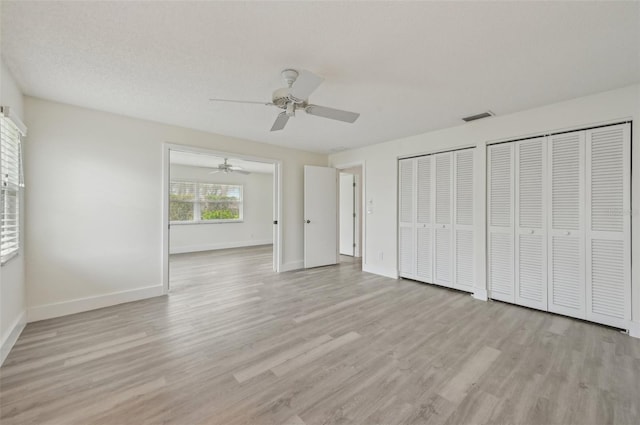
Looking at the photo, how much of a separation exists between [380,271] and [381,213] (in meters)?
1.05

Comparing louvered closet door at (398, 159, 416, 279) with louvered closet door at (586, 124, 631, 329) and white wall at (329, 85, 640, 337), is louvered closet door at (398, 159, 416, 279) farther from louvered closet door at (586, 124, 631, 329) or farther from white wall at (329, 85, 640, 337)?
louvered closet door at (586, 124, 631, 329)

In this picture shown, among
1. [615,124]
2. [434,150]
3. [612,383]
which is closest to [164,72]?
[434,150]

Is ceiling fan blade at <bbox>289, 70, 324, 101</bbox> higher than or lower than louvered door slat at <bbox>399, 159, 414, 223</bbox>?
higher

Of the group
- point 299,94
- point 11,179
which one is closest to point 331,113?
point 299,94

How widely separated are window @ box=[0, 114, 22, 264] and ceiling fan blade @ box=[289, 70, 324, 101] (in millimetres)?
2317

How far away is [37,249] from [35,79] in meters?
1.74

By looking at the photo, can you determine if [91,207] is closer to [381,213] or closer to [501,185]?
[381,213]

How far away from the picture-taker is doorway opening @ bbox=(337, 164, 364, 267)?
6.50 m

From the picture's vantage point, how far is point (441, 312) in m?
3.08

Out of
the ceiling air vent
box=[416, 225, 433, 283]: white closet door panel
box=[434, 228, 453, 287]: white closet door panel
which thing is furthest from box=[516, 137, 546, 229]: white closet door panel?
box=[416, 225, 433, 283]: white closet door panel

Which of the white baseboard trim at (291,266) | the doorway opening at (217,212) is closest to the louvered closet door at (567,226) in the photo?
the white baseboard trim at (291,266)

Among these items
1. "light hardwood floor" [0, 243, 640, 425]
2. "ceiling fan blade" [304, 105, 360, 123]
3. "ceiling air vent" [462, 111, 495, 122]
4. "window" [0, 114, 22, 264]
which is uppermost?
"ceiling air vent" [462, 111, 495, 122]

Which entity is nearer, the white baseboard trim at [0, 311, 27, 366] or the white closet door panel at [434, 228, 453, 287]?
the white baseboard trim at [0, 311, 27, 366]

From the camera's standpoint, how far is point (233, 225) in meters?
8.01
